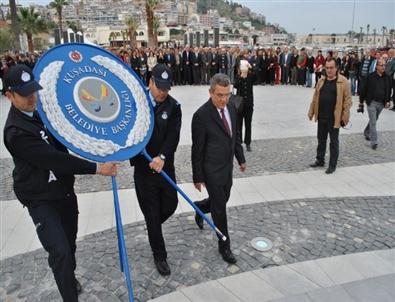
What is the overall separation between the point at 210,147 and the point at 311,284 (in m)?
1.65

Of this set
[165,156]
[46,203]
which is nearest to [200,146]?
[165,156]

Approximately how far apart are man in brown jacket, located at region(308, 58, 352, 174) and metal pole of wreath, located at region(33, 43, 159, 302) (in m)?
4.45

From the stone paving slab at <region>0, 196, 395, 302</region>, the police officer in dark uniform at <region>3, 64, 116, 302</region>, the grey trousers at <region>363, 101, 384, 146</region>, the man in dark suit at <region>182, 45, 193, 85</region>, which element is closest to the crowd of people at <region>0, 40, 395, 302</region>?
the police officer in dark uniform at <region>3, 64, 116, 302</region>

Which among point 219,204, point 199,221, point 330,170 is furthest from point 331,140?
point 219,204

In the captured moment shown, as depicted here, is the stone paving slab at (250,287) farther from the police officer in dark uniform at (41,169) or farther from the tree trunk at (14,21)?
the tree trunk at (14,21)

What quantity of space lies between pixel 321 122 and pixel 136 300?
15.8ft

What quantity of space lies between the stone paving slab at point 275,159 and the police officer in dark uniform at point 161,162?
2533 millimetres

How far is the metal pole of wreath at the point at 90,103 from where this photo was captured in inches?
103

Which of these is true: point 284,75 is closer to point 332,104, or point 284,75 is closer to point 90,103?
point 332,104

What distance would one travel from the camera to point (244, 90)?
780cm

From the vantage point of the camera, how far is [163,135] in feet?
11.5

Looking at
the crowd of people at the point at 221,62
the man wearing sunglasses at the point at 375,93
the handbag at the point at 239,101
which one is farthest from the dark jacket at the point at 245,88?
the crowd of people at the point at 221,62

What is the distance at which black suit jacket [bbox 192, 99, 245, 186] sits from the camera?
3.69 metres

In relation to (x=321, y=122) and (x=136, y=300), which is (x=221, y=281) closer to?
(x=136, y=300)
